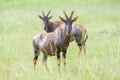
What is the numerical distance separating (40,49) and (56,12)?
18926 millimetres

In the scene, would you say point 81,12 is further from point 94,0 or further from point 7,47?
point 7,47

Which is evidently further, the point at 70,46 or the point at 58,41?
the point at 70,46

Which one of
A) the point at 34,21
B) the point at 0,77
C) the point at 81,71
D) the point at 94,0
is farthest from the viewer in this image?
the point at 94,0

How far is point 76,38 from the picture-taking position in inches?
495

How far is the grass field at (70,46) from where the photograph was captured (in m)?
7.02

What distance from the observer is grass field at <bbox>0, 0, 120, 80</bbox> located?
7.02 metres

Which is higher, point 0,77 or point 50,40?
point 50,40

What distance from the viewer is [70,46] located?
13.0 metres

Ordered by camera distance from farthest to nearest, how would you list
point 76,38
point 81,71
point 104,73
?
point 76,38
point 81,71
point 104,73

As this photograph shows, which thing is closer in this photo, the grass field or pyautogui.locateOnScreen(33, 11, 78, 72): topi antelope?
the grass field

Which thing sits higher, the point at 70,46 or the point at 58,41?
the point at 58,41

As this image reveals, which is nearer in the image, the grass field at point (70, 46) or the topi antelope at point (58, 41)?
the grass field at point (70, 46)

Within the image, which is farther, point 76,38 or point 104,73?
point 76,38

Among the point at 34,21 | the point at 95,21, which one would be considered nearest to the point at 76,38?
the point at 95,21
